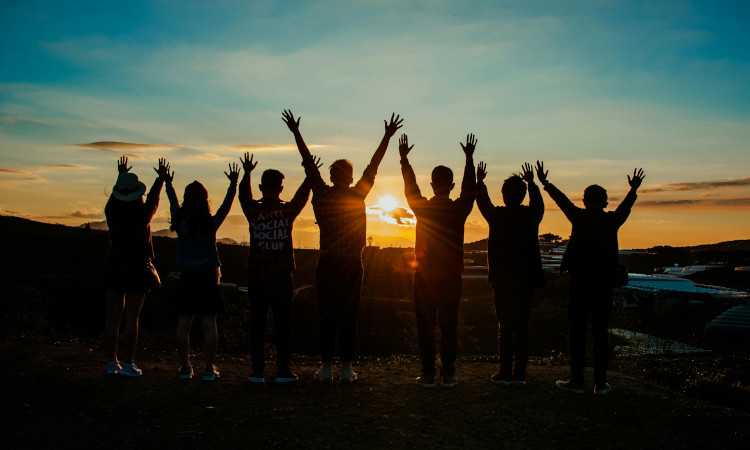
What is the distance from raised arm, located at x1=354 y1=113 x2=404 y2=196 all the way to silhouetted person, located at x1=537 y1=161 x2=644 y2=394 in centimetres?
182

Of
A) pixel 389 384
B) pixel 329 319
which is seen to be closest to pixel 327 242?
pixel 329 319

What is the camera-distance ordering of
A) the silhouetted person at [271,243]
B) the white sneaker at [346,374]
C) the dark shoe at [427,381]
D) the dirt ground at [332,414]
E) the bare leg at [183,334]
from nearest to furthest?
the dirt ground at [332,414] → the silhouetted person at [271,243] → the bare leg at [183,334] → the dark shoe at [427,381] → the white sneaker at [346,374]

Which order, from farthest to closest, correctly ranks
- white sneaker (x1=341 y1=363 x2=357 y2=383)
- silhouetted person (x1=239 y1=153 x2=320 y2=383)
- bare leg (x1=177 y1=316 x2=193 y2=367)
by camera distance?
white sneaker (x1=341 y1=363 x2=357 y2=383) < bare leg (x1=177 y1=316 x2=193 y2=367) < silhouetted person (x1=239 y1=153 x2=320 y2=383)

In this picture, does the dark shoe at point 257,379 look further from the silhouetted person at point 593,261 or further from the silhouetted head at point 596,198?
the silhouetted head at point 596,198

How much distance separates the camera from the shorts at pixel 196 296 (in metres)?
6.75

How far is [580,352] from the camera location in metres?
6.89

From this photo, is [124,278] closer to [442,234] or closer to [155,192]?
[155,192]

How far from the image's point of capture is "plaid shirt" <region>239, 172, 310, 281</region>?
6660mm

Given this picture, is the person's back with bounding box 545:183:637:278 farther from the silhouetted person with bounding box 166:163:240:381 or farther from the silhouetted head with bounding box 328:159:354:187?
the silhouetted person with bounding box 166:163:240:381

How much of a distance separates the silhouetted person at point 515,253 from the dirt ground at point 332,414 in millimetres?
858

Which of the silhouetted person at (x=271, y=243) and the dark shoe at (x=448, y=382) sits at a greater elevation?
the silhouetted person at (x=271, y=243)

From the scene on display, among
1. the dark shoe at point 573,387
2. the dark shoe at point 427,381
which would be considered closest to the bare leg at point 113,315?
the dark shoe at point 427,381

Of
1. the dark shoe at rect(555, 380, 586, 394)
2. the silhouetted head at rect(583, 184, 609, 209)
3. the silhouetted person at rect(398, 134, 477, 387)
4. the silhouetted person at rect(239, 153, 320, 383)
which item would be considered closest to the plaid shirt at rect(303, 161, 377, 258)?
the silhouetted person at rect(239, 153, 320, 383)

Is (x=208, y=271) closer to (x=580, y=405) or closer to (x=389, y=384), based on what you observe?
(x=389, y=384)
